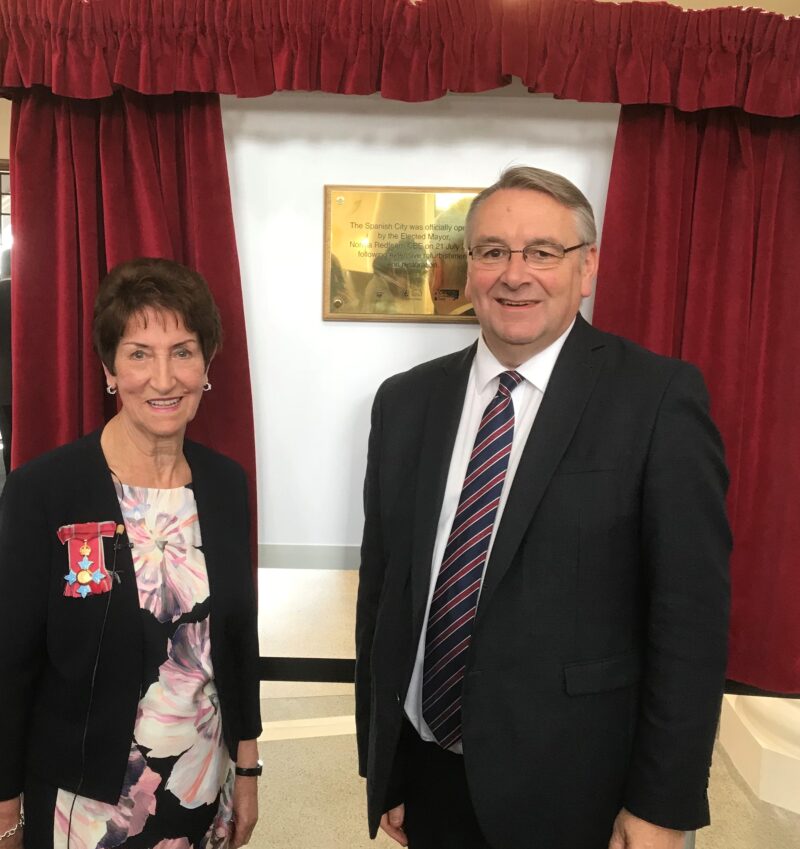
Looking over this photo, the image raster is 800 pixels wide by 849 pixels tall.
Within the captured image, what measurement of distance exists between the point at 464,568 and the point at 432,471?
0.57ft

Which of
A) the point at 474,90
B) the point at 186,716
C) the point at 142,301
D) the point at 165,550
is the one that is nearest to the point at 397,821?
the point at 186,716

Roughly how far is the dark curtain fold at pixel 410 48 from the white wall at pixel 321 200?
Result: 6.5 inches

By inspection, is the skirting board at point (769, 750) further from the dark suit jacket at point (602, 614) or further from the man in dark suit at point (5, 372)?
the man in dark suit at point (5, 372)

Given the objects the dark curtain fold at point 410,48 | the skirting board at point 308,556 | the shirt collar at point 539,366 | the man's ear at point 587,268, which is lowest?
the skirting board at point 308,556

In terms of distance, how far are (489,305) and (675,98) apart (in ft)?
2.59

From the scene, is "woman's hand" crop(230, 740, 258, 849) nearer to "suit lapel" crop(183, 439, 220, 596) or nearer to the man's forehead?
"suit lapel" crop(183, 439, 220, 596)

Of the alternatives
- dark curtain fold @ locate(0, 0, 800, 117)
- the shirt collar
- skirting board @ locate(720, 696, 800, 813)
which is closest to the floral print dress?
the shirt collar

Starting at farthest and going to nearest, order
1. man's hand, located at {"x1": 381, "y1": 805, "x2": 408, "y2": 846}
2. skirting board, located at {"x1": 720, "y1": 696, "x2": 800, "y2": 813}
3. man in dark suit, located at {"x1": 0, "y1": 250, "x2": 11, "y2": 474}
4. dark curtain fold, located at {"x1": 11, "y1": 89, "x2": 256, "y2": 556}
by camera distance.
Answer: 1. skirting board, located at {"x1": 720, "y1": 696, "x2": 800, "y2": 813}
2. man in dark suit, located at {"x1": 0, "y1": 250, "x2": 11, "y2": 474}
3. dark curtain fold, located at {"x1": 11, "y1": 89, "x2": 256, "y2": 556}
4. man's hand, located at {"x1": 381, "y1": 805, "x2": 408, "y2": 846}

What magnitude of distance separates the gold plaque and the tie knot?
1.84 ft

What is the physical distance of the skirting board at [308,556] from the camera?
5.77 feet

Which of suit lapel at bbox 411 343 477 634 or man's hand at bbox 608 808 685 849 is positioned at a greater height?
suit lapel at bbox 411 343 477 634

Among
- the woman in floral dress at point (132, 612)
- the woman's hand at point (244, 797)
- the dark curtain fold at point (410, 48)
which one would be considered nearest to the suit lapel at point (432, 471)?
the woman in floral dress at point (132, 612)

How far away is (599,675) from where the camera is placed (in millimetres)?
1030

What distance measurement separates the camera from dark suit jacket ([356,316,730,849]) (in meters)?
0.99
